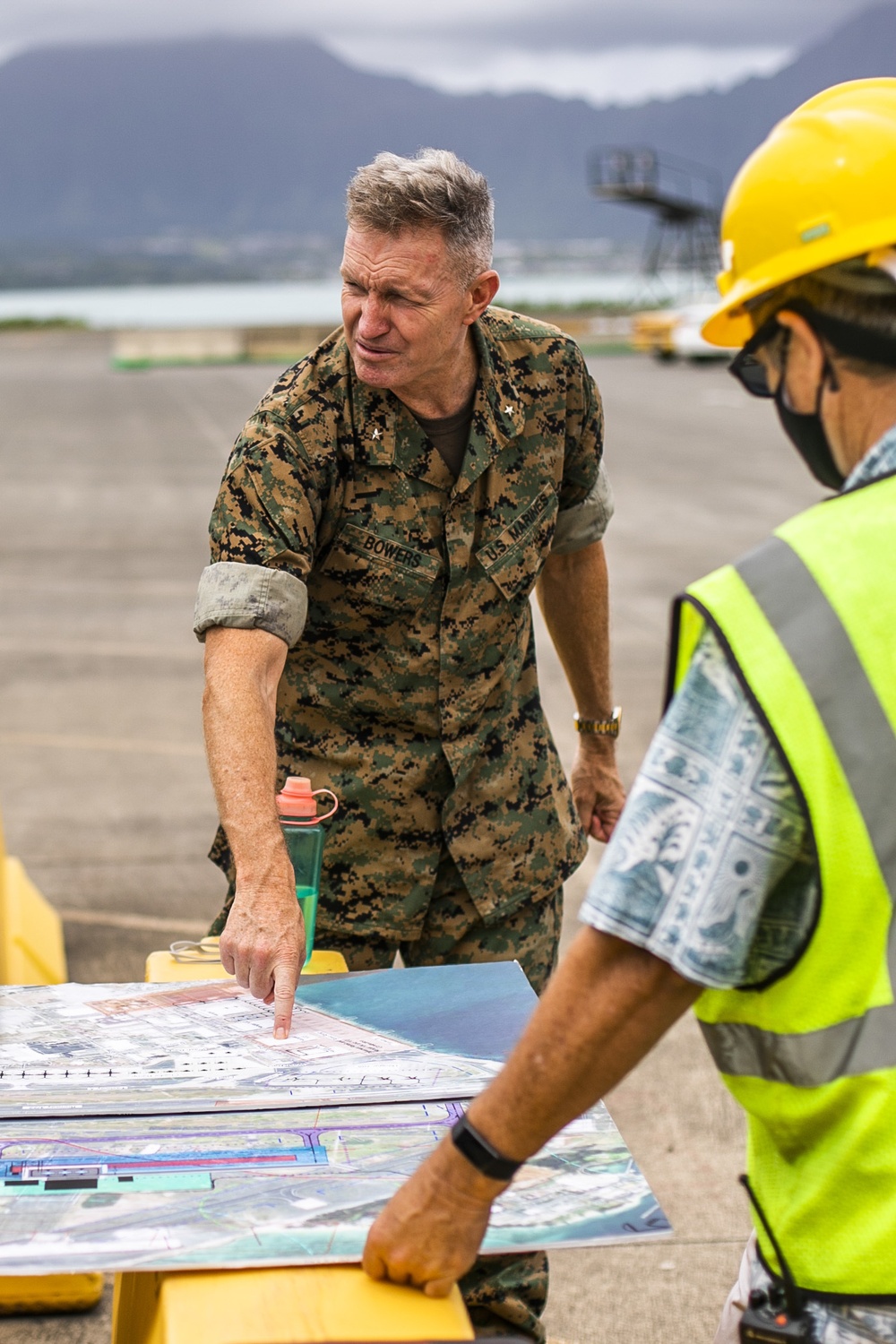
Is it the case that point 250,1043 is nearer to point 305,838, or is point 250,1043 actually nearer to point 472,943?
point 305,838

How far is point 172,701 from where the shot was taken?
8102mm

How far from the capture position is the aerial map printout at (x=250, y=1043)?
199cm

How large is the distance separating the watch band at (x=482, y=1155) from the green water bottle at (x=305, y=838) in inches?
39.2

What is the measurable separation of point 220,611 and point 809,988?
1.33 metres

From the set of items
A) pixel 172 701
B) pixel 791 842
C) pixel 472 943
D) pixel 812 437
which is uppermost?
pixel 812 437

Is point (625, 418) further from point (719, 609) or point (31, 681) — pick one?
point (719, 609)

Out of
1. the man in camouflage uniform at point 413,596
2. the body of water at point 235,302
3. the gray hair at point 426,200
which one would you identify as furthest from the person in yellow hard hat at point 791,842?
the body of water at point 235,302

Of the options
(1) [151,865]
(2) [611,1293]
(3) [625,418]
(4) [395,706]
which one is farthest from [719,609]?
(3) [625,418]

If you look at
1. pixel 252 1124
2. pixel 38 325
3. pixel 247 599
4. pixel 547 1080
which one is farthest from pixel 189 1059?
pixel 38 325

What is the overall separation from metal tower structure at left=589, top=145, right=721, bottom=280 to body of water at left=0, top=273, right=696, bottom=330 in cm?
145

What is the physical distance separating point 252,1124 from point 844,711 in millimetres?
1043

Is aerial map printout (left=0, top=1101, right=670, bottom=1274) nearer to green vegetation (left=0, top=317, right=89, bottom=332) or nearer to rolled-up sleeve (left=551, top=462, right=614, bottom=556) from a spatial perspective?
rolled-up sleeve (left=551, top=462, right=614, bottom=556)

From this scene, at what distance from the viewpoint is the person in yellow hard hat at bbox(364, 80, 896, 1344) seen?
1.25m

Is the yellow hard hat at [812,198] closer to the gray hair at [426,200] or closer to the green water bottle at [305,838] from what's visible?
the gray hair at [426,200]
